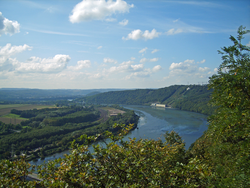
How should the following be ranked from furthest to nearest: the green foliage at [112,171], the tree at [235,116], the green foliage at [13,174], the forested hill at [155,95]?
the forested hill at [155,95], the tree at [235,116], the green foliage at [13,174], the green foliage at [112,171]

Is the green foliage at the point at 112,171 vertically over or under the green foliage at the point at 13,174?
over

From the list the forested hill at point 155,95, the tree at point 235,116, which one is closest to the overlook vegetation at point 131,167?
the tree at point 235,116

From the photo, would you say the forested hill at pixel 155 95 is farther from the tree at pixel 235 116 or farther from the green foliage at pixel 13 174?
the green foliage at pixel 13 174

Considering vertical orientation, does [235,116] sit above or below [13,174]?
above

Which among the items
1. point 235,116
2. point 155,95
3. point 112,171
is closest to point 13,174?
point 112,171

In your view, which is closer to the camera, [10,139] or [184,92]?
[10,139]

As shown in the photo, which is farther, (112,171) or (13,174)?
(13,174)

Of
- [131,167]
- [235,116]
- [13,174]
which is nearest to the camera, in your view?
[131,167]

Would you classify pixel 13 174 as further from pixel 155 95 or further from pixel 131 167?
pixel 155 95

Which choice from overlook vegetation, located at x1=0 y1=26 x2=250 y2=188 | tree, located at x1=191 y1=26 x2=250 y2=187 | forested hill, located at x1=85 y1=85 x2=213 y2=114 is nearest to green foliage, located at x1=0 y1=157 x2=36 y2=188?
overlook vegetation, located at x1=0 y1=26 x2=250 y2=188

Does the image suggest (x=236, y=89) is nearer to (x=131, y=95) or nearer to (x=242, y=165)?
(x=242, y=165)

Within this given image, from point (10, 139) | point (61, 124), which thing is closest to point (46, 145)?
point (10, 139)
